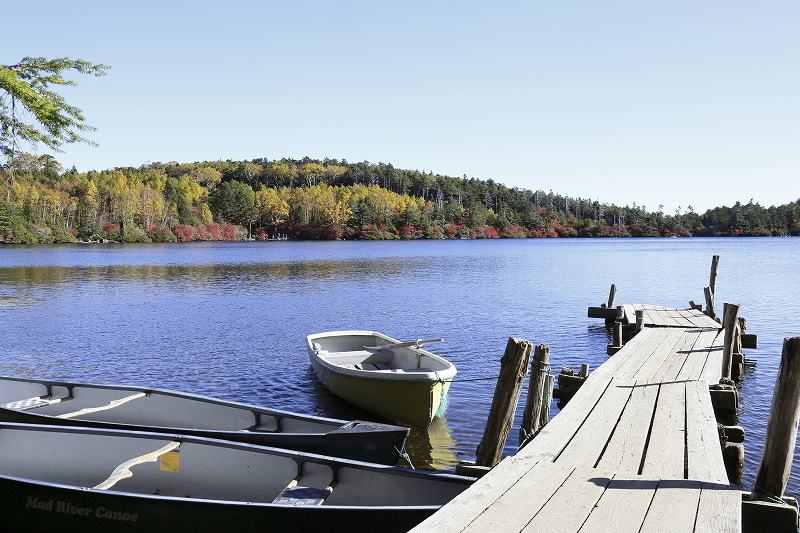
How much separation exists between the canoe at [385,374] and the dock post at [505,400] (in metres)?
3.80

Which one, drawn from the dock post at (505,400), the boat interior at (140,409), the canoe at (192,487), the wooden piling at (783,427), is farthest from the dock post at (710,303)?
the canoe at (192,487)

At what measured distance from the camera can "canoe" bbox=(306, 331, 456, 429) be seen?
11234mm

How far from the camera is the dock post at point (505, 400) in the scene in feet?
23.2

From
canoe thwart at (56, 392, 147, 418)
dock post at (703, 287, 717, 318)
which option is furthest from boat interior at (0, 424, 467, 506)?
dock post at (703, 287, 717, 318)

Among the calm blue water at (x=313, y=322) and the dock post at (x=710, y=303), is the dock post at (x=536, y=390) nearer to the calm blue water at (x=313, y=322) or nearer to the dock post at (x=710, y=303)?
the calm blue water at (x=313, y=322)

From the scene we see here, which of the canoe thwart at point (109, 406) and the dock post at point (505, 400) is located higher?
the dock post at point (505, 400)

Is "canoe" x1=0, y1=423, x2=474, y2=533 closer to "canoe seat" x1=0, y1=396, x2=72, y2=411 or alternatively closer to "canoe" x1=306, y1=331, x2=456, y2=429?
"canoe seat" x1=0, y1=396, x2=72, y2=411

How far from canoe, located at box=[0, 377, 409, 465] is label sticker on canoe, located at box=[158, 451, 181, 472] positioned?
755 millimetres

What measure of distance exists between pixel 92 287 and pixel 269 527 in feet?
122

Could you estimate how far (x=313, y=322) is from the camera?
26.0 m

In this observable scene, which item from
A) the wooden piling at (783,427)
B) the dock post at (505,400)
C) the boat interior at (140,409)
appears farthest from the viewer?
the boat interior at (140,409)

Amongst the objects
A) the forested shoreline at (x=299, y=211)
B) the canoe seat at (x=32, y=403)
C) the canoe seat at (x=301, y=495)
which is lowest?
the canoe seat at (x=32, y=403)

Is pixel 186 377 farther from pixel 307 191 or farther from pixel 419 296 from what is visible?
pixel 307 191

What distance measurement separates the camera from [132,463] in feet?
22.8
